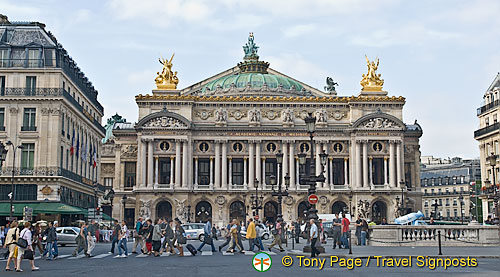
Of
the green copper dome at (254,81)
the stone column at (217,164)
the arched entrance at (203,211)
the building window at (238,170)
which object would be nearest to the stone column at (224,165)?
the stone column at (217,164)

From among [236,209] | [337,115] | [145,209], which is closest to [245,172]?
[236,209]

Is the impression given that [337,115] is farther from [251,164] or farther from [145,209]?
[145,209]

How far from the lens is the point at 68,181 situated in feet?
208

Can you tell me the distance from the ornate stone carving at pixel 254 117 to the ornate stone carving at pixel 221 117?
334 centimetres

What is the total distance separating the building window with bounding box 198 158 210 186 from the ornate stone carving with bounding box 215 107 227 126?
17.7 feet

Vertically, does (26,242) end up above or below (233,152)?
below

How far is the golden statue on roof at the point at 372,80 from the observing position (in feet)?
314

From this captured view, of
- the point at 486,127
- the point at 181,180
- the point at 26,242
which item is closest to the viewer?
the point at 26,242

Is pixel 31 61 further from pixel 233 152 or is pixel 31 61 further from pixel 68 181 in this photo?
pixel 233 152

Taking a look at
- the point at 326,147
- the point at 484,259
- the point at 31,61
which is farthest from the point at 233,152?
the point at 484,259

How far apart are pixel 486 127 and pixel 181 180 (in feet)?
129

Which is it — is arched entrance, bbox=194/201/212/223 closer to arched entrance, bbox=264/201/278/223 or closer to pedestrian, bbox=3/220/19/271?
arched entrance, bbox=264/201/278/223

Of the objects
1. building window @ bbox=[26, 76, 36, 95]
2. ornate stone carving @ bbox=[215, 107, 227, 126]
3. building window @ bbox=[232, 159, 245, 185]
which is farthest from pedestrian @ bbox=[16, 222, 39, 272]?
building window @ bbox=[232, 159, 245, 185]

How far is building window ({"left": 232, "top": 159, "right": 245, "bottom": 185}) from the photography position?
93.9 m
